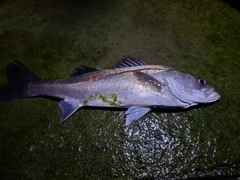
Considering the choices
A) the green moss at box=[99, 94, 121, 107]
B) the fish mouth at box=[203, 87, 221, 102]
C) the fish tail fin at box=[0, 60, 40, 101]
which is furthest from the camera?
the fish tail fin at box=[0, 60, 40, 101]

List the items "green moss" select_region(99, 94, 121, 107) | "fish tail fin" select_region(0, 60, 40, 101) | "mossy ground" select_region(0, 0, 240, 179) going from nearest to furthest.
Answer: "green moss" select_region(99, 94, 121, 107), "mossy ground" select_region(0, 0, 240, 179), "fish tail fin" select_region(0, 60, 40, 101)

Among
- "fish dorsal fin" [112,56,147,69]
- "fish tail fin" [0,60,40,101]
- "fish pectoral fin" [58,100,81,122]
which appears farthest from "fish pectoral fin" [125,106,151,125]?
"fish tail fin" [0,60,40,101]

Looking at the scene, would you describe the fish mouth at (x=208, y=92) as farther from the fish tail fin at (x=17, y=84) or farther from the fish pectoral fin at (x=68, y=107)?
the fish tail fin at (x=17, y=84)

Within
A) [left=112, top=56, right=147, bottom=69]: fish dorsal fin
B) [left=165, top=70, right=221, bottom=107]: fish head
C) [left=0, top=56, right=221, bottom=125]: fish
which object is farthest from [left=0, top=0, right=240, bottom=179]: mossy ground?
[left=112, top=56, right=147, bottom=69]: fish dorsal fin

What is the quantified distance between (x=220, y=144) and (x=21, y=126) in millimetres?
2854

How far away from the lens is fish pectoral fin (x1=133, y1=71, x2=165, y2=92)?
2.93m

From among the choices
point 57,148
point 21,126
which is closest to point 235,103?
point 57,148

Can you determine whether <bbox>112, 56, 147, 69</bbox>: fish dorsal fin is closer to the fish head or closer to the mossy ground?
the fish head

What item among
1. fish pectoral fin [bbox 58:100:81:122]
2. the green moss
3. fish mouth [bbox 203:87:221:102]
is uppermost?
fish mouth [bbox 203:87:221:102]

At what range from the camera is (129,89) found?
9.75ft

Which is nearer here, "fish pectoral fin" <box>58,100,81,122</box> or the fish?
the fish

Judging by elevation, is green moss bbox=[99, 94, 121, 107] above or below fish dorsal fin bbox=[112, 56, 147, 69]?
below

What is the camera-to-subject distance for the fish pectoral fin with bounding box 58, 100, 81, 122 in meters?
3.21

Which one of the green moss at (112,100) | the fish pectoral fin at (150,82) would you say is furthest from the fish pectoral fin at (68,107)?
the fish pectoral fin at (150,82)
